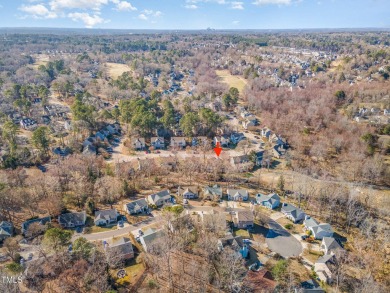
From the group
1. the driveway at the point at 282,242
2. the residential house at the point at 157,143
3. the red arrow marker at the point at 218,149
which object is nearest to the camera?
the driveway at the point at 282,242

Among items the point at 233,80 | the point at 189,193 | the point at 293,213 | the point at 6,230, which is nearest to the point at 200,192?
the point at 189,193

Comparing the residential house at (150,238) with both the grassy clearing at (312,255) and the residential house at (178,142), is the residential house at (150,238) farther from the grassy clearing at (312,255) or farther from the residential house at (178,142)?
the residential house at (178,142)

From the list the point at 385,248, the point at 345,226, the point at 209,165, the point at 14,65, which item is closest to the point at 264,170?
the point at 209,165

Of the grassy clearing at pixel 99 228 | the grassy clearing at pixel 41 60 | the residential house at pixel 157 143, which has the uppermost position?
the grassy clearing at pixel 41 60

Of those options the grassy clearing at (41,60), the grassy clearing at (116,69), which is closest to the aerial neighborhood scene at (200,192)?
the grassy clearing at (116,69)

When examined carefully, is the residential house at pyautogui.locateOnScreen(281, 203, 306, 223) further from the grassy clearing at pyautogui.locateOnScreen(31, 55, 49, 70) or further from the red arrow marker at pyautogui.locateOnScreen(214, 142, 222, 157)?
the grassy clearing at pyautogui.locateOnScreen(31, 55, 49, 70)

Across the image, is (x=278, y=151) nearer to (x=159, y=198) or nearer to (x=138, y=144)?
(x=159, y=198)
